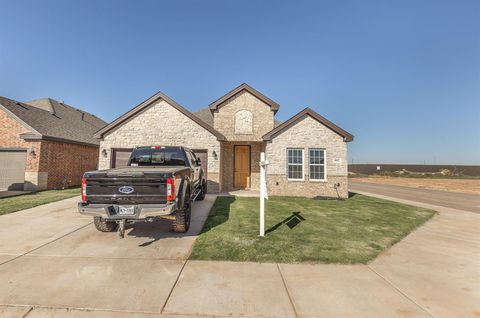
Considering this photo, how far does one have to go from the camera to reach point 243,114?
575 inches

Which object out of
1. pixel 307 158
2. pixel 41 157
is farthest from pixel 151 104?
pixel 307 158

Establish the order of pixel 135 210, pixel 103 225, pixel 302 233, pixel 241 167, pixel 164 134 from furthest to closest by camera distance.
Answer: pixel 241 167 < pixel 164 134 < pixel 302 233 < pixel 103 225 < pixel 135 210

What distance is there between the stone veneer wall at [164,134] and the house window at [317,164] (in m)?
5.74

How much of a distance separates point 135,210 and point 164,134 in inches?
351

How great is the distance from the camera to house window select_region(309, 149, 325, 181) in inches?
515

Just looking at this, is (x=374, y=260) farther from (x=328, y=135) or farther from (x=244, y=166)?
(x=244, y=166)

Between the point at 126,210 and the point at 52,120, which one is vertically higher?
the point at 52,120

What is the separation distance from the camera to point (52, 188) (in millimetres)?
13742

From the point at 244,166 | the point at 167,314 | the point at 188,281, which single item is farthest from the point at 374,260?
the point at 244,166

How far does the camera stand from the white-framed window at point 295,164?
1316 centimetres

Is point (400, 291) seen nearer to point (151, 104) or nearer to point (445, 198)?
point (151, 104)

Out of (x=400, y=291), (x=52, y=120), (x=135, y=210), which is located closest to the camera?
(x=400, y=291)

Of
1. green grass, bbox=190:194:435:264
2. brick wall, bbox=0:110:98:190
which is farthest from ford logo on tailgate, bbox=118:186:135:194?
brick wall, bbox=0:110:98:190

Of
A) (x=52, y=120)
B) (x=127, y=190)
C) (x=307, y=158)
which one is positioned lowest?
(x=127, y=190)
